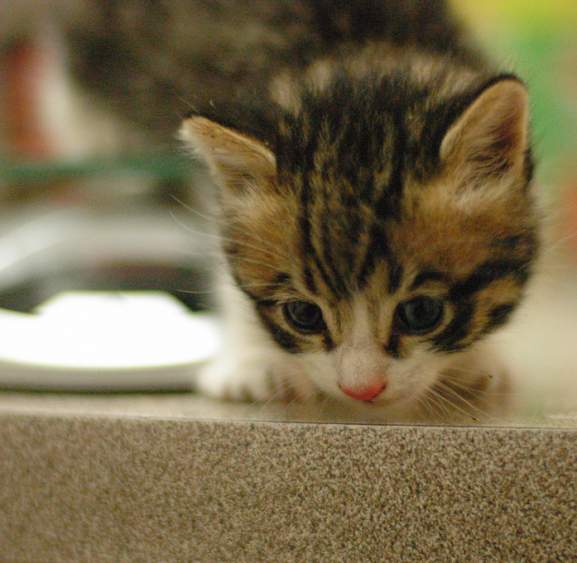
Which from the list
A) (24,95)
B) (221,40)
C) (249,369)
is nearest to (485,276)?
(249,369)

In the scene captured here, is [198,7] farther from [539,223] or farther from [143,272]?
[539,223]

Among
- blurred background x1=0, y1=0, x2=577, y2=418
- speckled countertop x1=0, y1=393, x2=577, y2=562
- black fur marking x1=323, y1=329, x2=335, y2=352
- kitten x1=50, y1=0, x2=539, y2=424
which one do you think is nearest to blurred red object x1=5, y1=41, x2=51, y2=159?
blurred background x1=0, y1=0, x2=577, y2=418

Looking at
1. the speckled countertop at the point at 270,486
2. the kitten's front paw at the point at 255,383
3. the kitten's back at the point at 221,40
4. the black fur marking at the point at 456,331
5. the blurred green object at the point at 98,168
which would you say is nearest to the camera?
the speckled countertop at the point at 270,486

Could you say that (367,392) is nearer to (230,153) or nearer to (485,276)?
(485,276)

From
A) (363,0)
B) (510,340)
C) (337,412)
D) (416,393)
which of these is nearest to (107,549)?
(337,412)

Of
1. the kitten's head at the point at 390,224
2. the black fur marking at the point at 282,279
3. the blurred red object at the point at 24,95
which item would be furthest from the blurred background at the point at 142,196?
the black fur marking at the point at 282,279

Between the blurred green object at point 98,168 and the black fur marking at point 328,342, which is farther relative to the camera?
the blurred green object at point 98,168

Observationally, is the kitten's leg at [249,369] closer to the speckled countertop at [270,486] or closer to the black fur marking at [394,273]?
the speckled countertop at [270,486]
